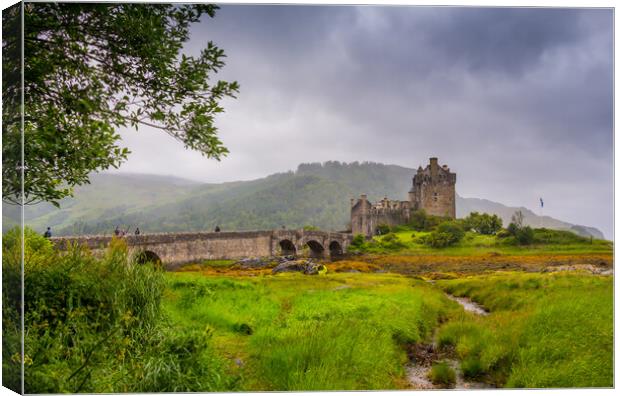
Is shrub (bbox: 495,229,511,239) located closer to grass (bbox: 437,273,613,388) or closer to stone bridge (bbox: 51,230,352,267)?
grass (bbox: 437,273,613,388)

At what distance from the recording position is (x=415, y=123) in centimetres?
789

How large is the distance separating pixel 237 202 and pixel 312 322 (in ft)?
9.30

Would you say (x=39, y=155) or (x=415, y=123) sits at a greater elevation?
(x=415, y=123)

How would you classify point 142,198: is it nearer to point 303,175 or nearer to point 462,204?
point 303,175

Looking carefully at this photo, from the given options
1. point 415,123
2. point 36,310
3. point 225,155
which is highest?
point 415,123

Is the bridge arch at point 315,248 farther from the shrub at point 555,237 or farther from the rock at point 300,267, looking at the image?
the shrub at point 555,237

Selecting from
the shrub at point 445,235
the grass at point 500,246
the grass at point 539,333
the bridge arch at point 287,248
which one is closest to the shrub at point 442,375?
the grass at point 539,333

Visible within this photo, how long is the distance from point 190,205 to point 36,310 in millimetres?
3496

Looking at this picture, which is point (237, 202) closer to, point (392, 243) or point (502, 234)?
point (392, 243)

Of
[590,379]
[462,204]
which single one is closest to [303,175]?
[462,204]

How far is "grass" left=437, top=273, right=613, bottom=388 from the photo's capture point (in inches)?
252

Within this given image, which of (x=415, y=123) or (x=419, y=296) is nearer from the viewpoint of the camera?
(x=415, y=123)

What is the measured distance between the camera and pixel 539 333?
22.4 ft

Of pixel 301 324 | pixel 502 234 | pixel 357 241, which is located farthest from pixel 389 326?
pixel 357 241
